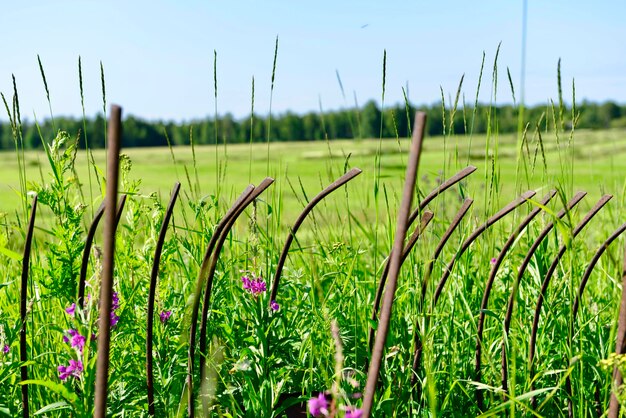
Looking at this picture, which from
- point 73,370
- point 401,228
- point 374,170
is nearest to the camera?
point 401,228

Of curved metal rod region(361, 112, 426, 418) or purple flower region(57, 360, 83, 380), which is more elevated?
curved metal rod region(361, 112, 426, 418)

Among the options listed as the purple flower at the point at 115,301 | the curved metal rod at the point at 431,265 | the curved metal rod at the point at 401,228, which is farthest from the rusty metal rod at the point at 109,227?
the curved metal rod at the point at 431,265

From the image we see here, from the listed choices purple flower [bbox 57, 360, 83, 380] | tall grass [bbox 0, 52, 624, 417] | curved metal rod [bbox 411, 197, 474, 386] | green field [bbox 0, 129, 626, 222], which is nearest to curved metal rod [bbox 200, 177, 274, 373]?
tall grass [bbox 0, 52, 624, 417]

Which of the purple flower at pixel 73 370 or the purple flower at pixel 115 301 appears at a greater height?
the purple flower at pixel 115 301

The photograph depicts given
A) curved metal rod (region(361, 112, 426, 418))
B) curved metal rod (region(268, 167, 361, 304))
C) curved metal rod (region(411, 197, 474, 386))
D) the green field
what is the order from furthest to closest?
the green field < curved metal rod (region(411, 197, 474, 386)) < curved metal rod (region(268, 167, 361, 304)) < curved metal rod (region(361, 112, 426, 418))

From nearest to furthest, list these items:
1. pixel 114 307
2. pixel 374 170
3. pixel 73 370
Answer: pixel 73 370 → pixel 114 307 → pixel 374 170

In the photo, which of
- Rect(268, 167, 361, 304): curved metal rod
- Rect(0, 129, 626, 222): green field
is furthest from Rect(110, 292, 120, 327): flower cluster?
Rect(268, 167, 361, 304): curved metal rod

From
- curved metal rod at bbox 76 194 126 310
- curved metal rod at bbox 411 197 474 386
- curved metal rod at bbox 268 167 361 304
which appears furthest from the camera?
curved metal rod at bbox 411 197 474 386

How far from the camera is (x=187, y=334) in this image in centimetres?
168

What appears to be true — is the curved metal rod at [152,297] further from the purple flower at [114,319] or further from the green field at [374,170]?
the green field at [374,170]

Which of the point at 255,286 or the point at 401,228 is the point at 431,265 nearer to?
the point at 255,286

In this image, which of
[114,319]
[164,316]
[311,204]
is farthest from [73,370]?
[311,204]

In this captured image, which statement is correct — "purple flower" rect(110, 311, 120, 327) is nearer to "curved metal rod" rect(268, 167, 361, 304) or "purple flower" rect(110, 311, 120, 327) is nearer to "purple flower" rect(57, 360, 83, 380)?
"purple flower" rect(57, 360, 83, 380)

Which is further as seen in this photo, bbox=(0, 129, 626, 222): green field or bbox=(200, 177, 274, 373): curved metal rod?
bbox=(0, 129, 626, 222): green field
